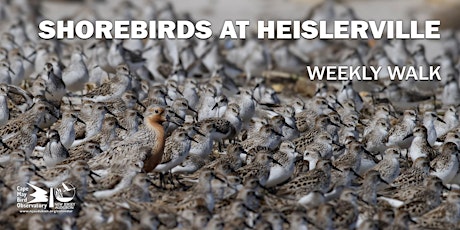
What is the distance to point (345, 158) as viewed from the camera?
17.8 meters

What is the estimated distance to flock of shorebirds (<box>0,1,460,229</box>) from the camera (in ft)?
50.0

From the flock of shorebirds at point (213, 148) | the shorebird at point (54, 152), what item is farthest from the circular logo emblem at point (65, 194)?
the shorebird at point (54, 152)

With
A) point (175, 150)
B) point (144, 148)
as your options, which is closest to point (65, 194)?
point (144, 148)

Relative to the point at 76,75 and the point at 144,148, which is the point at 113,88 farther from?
the point at 144,148

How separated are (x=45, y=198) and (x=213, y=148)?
15.4 feet

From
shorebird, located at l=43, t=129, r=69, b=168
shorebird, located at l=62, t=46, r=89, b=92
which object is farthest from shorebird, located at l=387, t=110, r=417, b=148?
shorebird, located at l=62, t=46, r=89, b=92

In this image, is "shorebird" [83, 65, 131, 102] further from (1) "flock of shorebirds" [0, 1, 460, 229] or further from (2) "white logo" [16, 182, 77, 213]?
(2) "white logo" [16, 182, 77, 213]

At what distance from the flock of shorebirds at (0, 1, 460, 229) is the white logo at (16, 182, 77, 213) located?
0.11 metres

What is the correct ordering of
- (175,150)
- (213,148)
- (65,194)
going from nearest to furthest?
(65,194) < (175,150) < (213,148)

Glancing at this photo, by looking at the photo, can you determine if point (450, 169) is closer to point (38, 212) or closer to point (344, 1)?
point (38, 212)

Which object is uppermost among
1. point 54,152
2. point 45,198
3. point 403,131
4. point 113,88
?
point 113,88

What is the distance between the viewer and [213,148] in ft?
64.0

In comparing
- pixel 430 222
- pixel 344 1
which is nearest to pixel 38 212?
pixel 430 222

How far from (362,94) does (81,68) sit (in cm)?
587
